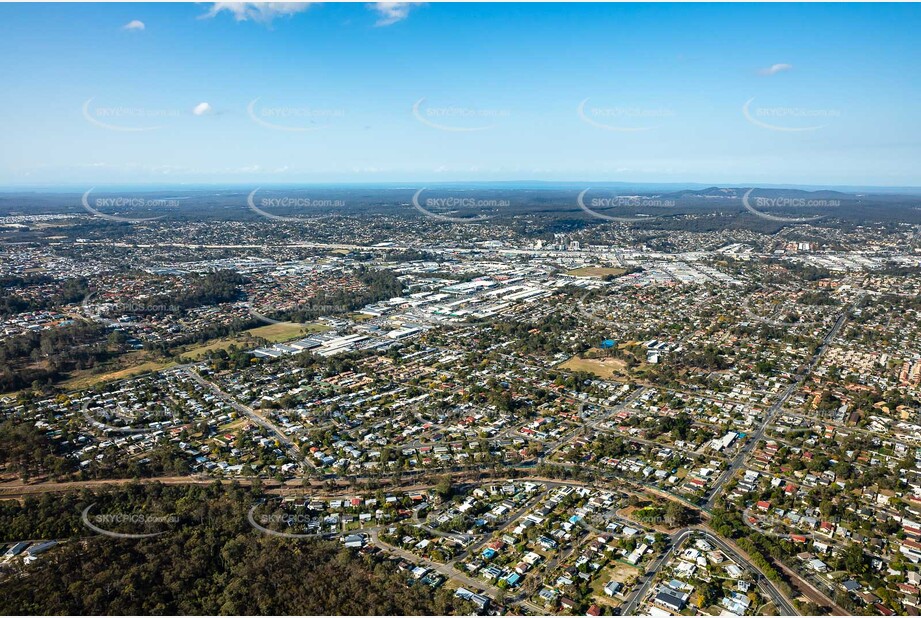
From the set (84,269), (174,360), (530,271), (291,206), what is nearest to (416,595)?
(174,360)

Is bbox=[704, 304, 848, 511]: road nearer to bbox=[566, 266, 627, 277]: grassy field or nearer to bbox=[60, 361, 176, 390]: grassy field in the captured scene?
bbox=[566, 266, 627, 277]: grassy field

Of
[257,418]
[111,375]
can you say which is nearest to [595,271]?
[257,418]

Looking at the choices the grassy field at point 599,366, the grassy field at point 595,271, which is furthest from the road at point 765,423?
the grassy field at point 595,271

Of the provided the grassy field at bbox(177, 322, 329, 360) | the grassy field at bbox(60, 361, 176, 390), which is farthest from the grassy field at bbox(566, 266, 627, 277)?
the grassy field at bbox(60, 361, 176, 390)

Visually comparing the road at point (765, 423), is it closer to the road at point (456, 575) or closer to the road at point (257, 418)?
the road at point (456, 575)

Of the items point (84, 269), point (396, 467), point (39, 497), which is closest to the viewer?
point (39, 497)

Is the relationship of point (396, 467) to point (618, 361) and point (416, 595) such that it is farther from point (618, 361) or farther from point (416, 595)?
point (618, 361)

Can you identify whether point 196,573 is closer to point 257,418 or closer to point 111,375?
point 257,418
